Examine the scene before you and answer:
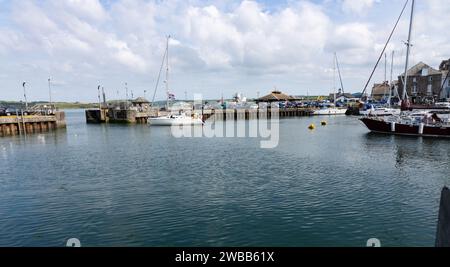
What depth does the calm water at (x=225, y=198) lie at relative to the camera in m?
16.1

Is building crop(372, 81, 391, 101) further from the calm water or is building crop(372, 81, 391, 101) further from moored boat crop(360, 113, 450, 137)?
the calm water

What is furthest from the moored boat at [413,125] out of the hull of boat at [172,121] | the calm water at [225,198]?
the hull of boat at [172,121]

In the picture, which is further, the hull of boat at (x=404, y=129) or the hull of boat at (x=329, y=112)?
the hull of boat at (x=329, y=112)

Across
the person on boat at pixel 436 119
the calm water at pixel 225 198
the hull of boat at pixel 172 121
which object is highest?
the person on boat at pixel 436 119

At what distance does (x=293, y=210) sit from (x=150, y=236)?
8621 millimetres

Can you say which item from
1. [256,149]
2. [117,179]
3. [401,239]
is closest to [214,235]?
[401,239]

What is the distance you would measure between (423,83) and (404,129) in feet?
231

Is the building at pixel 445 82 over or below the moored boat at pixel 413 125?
over

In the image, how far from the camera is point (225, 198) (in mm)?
21781

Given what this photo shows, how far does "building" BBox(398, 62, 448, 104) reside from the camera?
106438 mm

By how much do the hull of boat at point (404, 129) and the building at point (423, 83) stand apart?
56.7 metres

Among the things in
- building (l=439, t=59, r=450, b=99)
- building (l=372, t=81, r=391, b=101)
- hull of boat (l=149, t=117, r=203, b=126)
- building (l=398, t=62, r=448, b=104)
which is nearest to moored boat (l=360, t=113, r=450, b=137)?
hull of boat (l=149, t=117, r=203, b=126)

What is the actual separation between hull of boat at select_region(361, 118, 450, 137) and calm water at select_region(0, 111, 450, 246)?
1316 cm

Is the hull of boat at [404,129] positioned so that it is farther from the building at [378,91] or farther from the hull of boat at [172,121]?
the building at [378,91]
